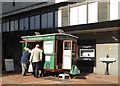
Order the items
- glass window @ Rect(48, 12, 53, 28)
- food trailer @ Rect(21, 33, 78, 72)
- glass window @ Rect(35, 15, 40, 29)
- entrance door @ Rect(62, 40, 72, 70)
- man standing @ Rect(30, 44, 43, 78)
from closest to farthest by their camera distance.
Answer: man standing @ Rect(30, 44, 43, 78) → food trailer @ Rect(21, 33, 78, 72) → entrance door @ Rect(62, 40, 72, 70) → glass window @ Rect(48, 12, 53, 28) → glass window @ Rect(35, 15, 40, 29)

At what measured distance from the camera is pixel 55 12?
25.3m

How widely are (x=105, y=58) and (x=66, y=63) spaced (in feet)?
11.0

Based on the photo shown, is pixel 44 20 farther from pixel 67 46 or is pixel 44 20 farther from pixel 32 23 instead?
pixel 67 46

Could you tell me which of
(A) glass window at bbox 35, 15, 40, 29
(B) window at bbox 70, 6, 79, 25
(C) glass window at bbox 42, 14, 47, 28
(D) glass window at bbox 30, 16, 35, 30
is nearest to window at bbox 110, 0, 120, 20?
(B) window at bbox 70, 6, 79, 25

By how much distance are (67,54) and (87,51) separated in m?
3.92

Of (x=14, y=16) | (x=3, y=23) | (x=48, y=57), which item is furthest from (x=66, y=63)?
(x=3, y=23)

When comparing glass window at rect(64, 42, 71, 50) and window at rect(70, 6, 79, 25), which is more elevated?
window at rect(70, 6, 79, 25)

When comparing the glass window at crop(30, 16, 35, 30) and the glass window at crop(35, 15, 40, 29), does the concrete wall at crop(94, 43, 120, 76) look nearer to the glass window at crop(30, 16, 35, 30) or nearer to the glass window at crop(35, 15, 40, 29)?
the glass window at crop(35, 15, 40, 29)

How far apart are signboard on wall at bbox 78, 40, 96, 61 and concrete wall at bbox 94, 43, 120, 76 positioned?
33 cm

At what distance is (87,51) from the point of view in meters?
21.4

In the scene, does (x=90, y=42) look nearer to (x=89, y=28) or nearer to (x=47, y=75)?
(x=89, y=28)

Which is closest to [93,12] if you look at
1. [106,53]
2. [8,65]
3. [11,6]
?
[106,53]

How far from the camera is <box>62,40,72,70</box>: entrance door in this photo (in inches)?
690

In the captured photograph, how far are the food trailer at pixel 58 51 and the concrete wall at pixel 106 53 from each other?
289cm
